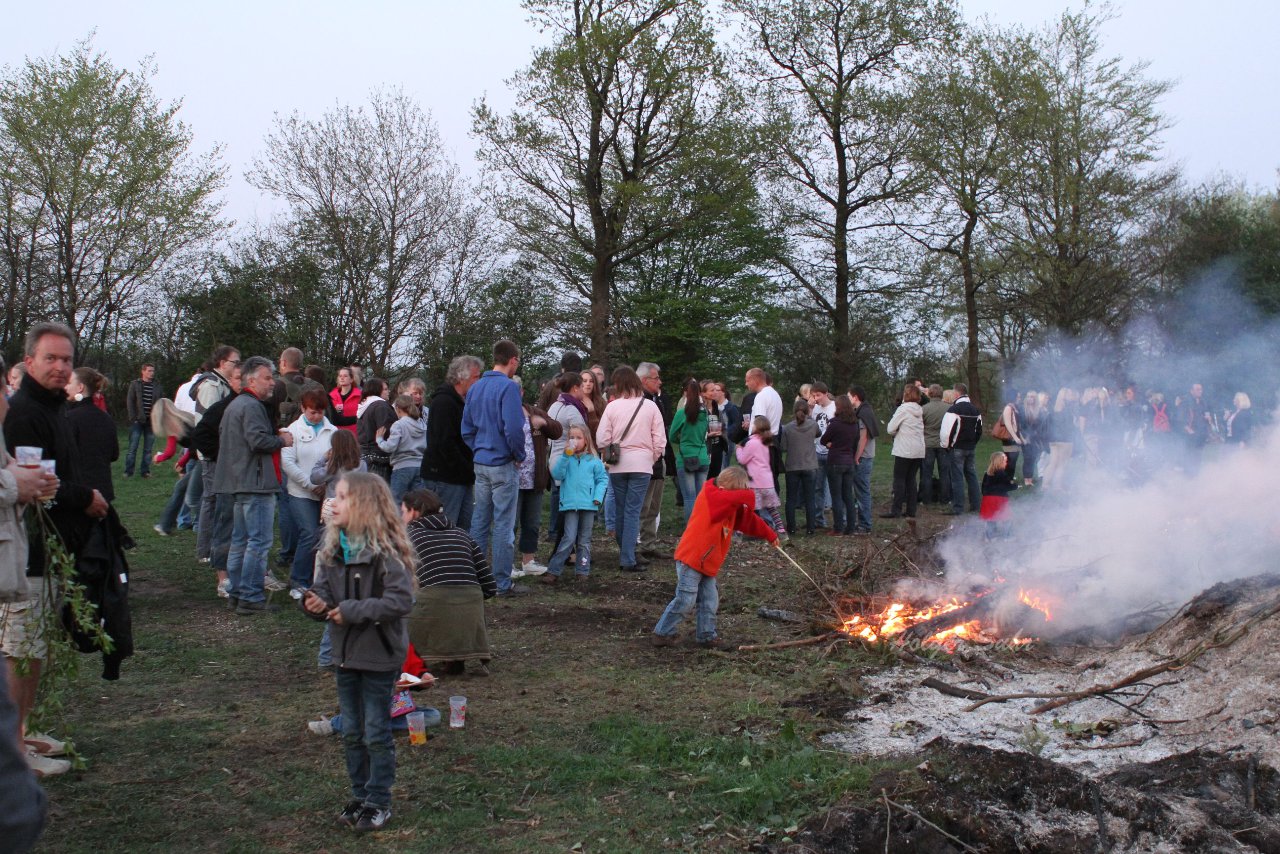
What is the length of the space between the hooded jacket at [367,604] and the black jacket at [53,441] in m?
1.43

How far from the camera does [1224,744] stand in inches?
198

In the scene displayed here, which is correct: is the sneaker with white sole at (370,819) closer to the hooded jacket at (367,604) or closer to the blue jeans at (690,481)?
the hooded jacket at (367,604)

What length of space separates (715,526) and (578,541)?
2.79 meters

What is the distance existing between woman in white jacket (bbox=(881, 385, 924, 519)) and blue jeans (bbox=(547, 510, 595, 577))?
6.14m

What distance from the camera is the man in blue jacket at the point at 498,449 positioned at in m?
8.70

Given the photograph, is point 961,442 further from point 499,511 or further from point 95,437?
point 95,437

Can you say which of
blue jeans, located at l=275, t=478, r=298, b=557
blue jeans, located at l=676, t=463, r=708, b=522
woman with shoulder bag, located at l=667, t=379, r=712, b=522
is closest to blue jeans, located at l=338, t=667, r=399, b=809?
blue jeans, located at l=275, t=478, r=298, b=557

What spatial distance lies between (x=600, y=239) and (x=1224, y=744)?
84.8 feet

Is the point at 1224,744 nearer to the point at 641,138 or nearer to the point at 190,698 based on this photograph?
the point at 190,698

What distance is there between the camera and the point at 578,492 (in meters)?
9.73

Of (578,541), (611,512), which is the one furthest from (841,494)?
(578,541)

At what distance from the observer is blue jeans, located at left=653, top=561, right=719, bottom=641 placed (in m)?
7.53

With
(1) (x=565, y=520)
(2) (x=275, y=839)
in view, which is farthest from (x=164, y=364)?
(2) (x=275, y=839)

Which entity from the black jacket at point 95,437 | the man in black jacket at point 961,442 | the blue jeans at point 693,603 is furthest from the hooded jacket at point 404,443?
the man in black jacket at point 961,442
